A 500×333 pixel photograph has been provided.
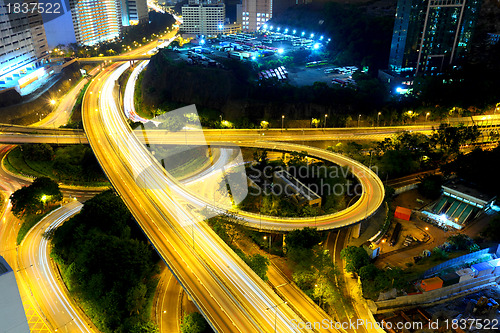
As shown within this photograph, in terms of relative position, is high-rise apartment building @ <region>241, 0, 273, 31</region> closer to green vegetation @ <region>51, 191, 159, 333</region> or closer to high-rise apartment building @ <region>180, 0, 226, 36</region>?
high-rise apartment building @ <region>180, 0, 226, 36</region>

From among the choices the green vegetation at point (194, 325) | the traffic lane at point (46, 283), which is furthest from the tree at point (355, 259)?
the traffic lane at point (46, 283)

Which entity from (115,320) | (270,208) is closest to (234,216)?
(270,208)

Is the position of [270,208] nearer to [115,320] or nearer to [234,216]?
[234,216]

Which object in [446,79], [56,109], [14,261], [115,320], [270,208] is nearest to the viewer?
[115,320]

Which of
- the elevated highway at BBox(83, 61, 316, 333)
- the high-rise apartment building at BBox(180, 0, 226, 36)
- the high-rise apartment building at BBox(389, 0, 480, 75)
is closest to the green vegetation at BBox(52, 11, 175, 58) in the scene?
the high-rise apartment building at BBox(180, 0, 226, 36)

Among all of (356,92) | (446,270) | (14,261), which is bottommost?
(14,261)

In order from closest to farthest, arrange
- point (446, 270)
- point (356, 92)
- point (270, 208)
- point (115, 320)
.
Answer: point (115, 320) < point (446, 270) < point (270, 208) < point (356, 92)
